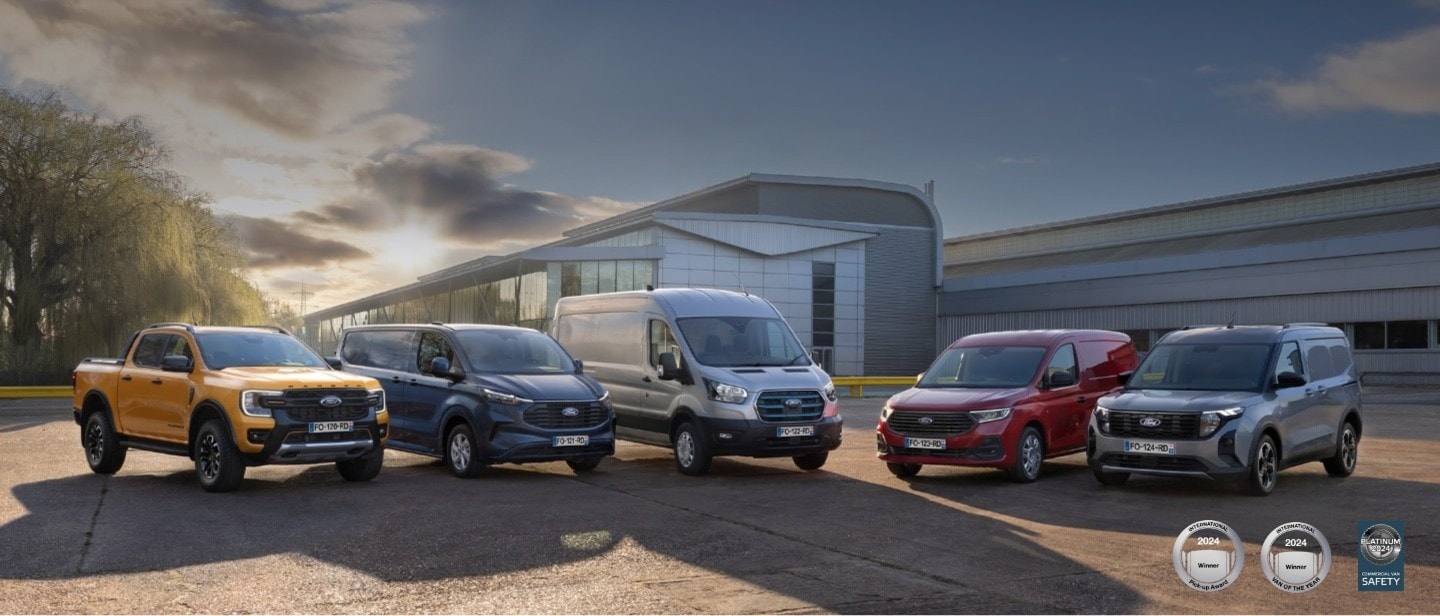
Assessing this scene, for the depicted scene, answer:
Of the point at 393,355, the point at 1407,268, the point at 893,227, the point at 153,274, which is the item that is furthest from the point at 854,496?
the point at 893,227

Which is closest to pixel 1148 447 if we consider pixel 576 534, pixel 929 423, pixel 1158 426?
pixel 1158 426

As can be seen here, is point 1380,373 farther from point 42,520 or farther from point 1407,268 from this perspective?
point 42,520

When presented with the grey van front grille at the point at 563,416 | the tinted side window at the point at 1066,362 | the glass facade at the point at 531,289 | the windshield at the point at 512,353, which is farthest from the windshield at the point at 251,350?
the glass facade at the point at 531,289

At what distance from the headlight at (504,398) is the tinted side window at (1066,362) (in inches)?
251

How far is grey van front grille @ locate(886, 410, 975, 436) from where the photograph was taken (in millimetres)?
Answer: 13422

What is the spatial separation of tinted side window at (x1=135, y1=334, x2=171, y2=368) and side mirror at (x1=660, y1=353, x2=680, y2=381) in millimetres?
5775

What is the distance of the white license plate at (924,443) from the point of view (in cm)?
1348

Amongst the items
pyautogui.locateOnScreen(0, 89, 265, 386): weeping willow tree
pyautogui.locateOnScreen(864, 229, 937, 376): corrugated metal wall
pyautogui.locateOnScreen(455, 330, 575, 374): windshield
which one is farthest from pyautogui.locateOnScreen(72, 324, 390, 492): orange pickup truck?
pyautogui.locateOnScreen(864, 229, 937, 376): corrugated metal wall

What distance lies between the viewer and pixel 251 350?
533 inches

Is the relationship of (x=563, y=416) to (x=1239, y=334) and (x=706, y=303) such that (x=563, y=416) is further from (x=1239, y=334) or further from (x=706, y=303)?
(x=1239, y=334)

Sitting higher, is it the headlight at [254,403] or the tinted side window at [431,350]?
the tinted side window at [431,350]

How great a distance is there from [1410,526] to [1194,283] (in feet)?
126

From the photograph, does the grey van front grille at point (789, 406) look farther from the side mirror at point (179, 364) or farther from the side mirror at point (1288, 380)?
the side mirror at point (179, 364)

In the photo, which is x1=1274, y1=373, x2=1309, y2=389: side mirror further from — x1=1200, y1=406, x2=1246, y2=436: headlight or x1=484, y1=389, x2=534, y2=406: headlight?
x1=484, y1=389, x2=534, y2=406: headlight
